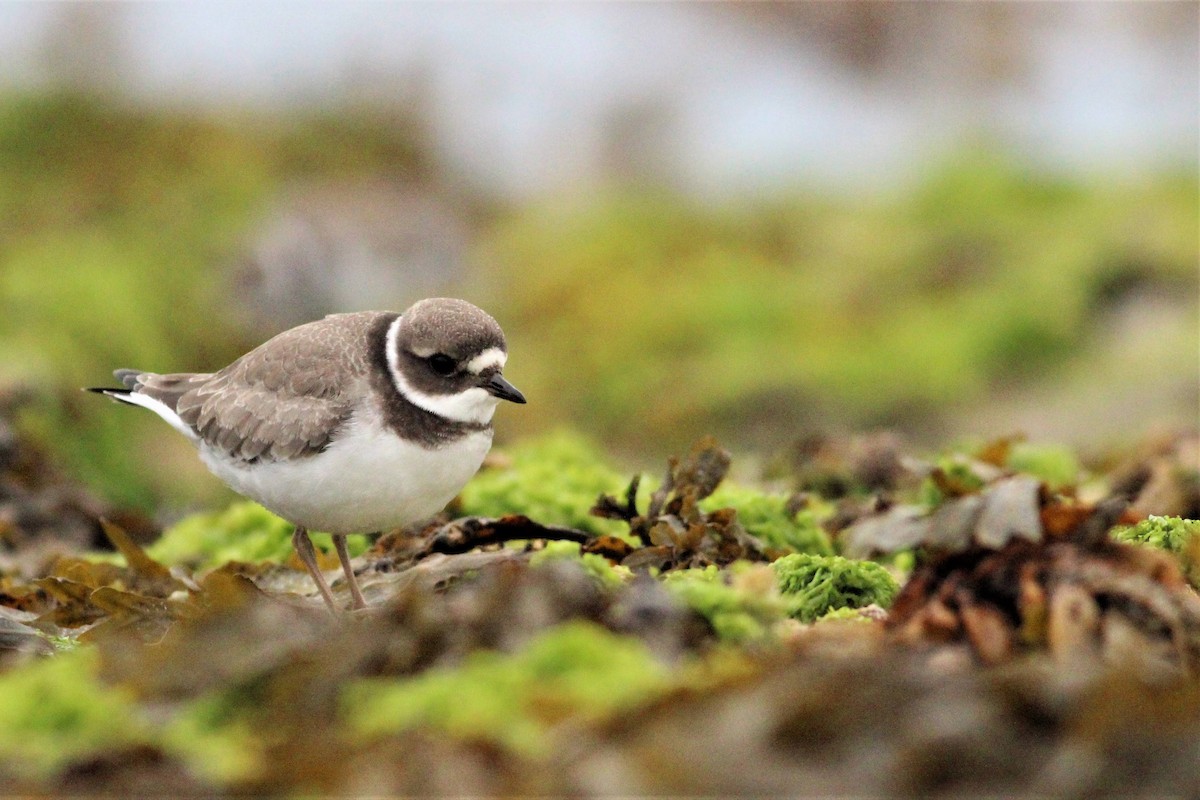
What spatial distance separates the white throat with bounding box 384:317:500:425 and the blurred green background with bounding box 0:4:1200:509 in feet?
14.8

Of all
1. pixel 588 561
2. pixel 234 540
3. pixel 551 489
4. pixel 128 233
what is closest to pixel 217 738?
pixel 588 561

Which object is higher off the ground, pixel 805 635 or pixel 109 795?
pixel 805 635

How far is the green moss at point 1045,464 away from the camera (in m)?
6.69

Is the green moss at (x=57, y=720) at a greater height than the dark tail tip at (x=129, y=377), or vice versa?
the dark tail tip at (x=129, y=377)

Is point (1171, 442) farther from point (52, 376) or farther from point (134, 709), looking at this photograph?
point (52, 376)

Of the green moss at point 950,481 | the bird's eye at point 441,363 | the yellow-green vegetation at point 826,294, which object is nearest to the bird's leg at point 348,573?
the bird's eye at point 441,363

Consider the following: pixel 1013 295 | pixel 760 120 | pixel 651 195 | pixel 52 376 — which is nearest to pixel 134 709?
pixel 52 376

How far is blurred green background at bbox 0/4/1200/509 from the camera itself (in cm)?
1216

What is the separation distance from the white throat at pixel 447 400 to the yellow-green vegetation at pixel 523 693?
1.96 meters

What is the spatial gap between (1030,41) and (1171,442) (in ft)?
66.0

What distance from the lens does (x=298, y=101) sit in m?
18.0

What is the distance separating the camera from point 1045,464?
22.3ft

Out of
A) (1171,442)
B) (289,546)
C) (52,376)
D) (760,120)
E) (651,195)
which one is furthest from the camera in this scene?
(760,120)

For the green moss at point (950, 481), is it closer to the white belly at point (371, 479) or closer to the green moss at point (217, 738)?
the white belly at point (371, 479)
